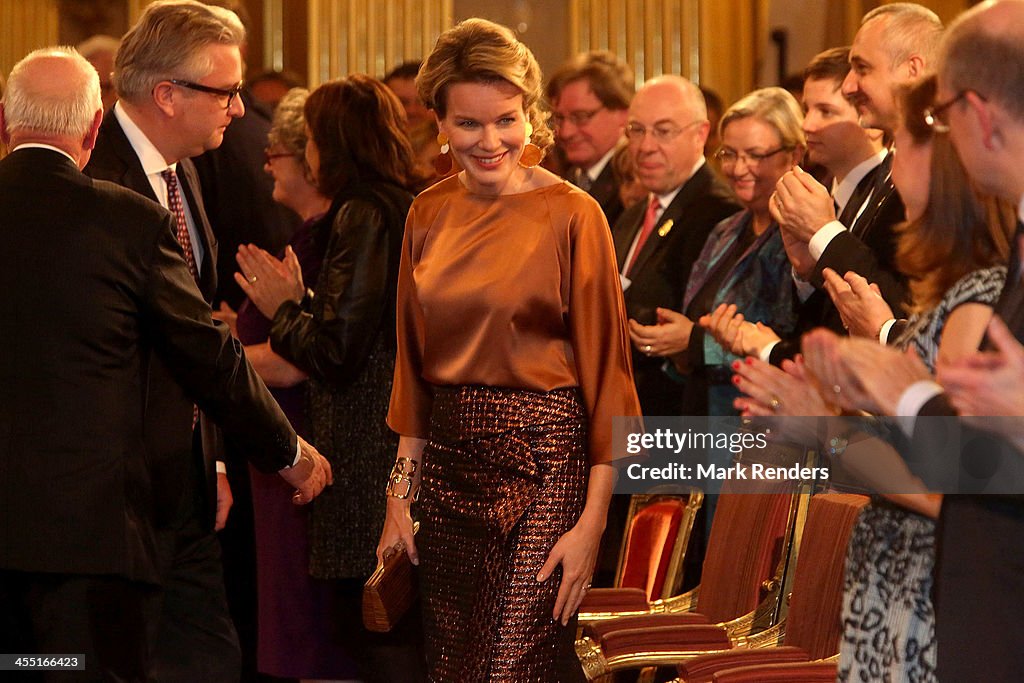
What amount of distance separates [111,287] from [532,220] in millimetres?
886

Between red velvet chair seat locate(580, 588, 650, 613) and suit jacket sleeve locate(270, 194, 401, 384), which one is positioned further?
suit jacket sleeve locate(270, 194, 401, 384)

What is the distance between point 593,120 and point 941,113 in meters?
3.49

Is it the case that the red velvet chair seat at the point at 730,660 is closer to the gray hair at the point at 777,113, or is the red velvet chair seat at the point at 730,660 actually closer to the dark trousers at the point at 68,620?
the dark trousers at the point at 68,620

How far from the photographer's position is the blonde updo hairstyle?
9.32 feet

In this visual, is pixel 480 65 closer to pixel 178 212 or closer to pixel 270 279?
pixel 178 212

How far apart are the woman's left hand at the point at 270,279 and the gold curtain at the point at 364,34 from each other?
Result: 4057 millimetres

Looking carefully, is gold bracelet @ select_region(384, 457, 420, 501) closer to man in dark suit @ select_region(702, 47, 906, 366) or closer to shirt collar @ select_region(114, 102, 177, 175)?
man in dark suit @ select_region(702, 47, 906, 366)

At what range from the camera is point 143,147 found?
11.7 ft

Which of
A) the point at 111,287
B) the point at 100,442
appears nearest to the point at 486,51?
the point at 111,287

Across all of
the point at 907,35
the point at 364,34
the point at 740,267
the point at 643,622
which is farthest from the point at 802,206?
the point at 364,34

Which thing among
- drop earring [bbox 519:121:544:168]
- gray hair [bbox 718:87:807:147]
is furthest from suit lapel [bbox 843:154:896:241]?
drop earring [bbox 519:121:544:168]

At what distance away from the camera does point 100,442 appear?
2805 mm

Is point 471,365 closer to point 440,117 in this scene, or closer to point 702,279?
point 440,117

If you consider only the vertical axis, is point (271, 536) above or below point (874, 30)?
below
